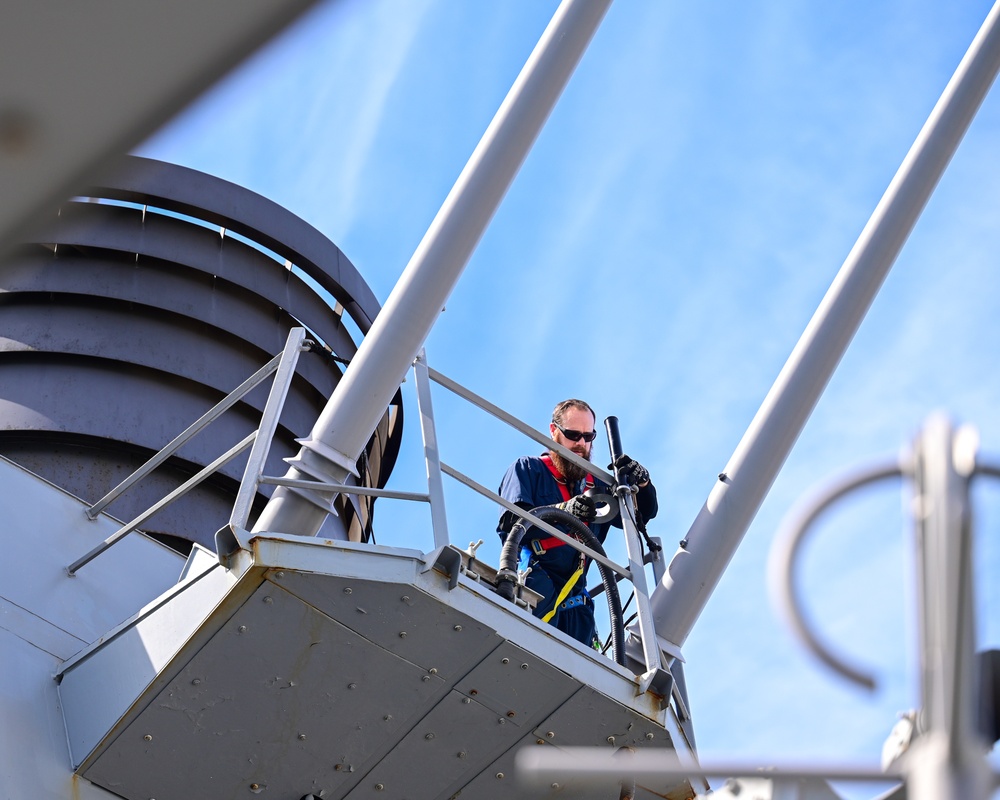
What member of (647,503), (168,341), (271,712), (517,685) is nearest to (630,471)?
(647,503)

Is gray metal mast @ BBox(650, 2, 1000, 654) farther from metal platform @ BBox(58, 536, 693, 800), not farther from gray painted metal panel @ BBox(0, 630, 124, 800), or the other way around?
gray painted metal panel @ BBox(0, 630, 124, 800)

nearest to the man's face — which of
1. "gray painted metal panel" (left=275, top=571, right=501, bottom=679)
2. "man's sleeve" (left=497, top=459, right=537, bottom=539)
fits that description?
"man's sleeve" (left=497, top=459, right=537, bottom=539)

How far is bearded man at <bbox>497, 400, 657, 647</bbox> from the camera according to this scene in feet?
20.4

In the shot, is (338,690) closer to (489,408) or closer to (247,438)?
(247,438)

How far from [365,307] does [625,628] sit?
6824 millimetres

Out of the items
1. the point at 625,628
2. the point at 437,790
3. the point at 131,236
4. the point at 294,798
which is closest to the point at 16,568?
the point at 294,798

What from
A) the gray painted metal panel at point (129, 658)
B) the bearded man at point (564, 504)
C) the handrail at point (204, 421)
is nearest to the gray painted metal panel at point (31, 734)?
the gray painted metal panel at point (129, 658)

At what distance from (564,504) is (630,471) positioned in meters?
0.38

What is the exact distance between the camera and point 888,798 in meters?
1.52

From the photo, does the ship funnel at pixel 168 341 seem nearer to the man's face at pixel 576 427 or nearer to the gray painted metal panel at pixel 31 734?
the man's face at pixel 576 427

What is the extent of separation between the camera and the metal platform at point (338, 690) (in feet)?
15.1

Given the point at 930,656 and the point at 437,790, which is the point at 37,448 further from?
the point at 930,656

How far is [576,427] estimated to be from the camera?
7016 mm

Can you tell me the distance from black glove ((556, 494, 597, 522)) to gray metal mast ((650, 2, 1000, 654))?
0.49m
